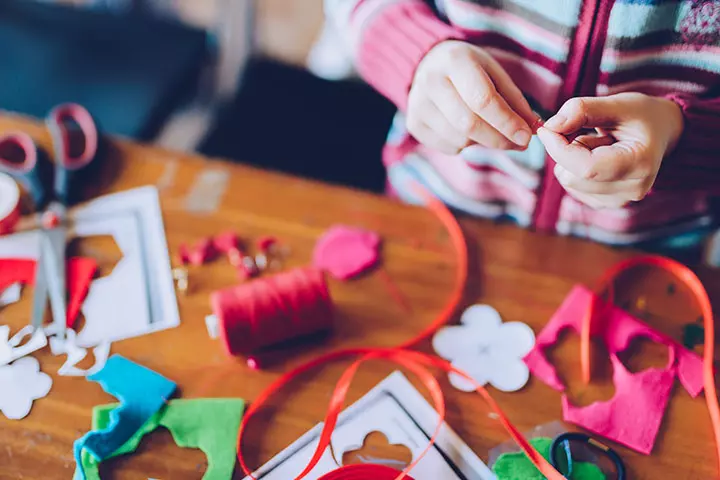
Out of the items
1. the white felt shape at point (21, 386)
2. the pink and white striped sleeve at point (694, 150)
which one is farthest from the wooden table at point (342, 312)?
the pink and white striped sleeve at point (694, 150)

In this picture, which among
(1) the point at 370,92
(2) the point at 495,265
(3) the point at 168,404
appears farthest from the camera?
(1) the point at 370,92

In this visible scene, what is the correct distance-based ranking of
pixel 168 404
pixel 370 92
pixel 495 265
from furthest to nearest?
pixel 370 92, pixel 495 265, pixel 168 404

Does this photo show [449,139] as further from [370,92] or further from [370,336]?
[370,92]

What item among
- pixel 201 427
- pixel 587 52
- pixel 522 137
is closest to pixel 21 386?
pixel 201 427

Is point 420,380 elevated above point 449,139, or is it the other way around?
point 449,139

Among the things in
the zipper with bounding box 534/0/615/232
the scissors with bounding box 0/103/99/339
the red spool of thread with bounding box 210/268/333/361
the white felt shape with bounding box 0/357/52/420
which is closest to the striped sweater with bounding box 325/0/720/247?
the zipper with bounding box 534/0/615/232

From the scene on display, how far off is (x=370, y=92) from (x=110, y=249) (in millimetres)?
595

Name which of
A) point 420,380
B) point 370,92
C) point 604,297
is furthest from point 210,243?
point 370,92

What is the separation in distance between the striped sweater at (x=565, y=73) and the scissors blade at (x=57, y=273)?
14.6 inches

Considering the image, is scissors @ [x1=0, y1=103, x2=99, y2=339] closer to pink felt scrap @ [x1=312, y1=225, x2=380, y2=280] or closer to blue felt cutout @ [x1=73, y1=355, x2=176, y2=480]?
blue felt cutout @ [x1=73, y1=355, x2=176, y2=480]

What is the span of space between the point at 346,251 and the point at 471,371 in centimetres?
18

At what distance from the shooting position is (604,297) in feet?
2.29

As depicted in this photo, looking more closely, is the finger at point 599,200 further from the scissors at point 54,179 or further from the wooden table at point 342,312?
the scissors at point 54,179

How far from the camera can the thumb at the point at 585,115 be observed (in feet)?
1.86
